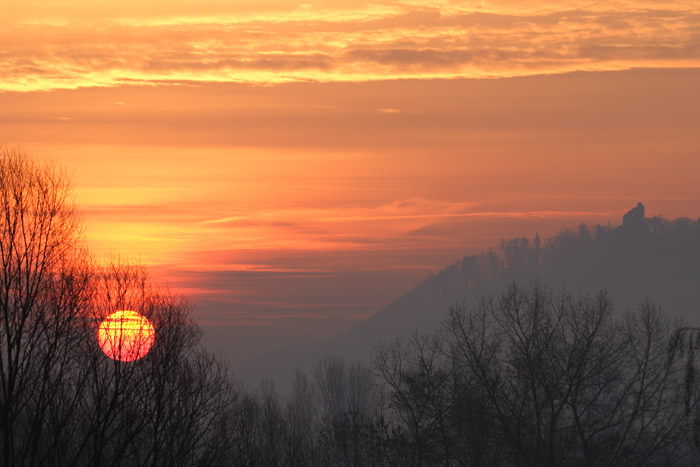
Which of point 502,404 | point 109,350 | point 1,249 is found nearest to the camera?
point 1,249

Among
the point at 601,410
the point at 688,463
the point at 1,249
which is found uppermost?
the point at 1,249

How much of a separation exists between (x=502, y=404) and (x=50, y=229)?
2502 cm

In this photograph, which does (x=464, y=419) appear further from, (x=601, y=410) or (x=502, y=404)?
(x=601, y=410)

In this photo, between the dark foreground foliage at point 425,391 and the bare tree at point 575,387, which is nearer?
the dark foreground foliage at point 425,391

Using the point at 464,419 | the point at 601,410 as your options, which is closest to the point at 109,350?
the point at 464,419

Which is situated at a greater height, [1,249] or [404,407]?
[1,249]

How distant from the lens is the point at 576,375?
132ft

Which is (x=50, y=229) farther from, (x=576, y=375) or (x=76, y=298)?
(x=576, y=375)

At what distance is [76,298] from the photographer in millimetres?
24375

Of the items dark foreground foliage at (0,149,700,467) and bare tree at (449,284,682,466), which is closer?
dark foreground foliage at (0,149,700,467)

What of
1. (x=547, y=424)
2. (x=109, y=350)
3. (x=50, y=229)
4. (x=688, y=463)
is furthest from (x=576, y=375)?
(x=50, y=229)

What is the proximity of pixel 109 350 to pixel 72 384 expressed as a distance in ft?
7.68

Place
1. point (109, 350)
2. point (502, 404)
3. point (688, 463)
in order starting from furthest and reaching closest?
point (502, 404)
point (688, 463)
point (109, 350)

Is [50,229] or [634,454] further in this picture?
[634,454]
